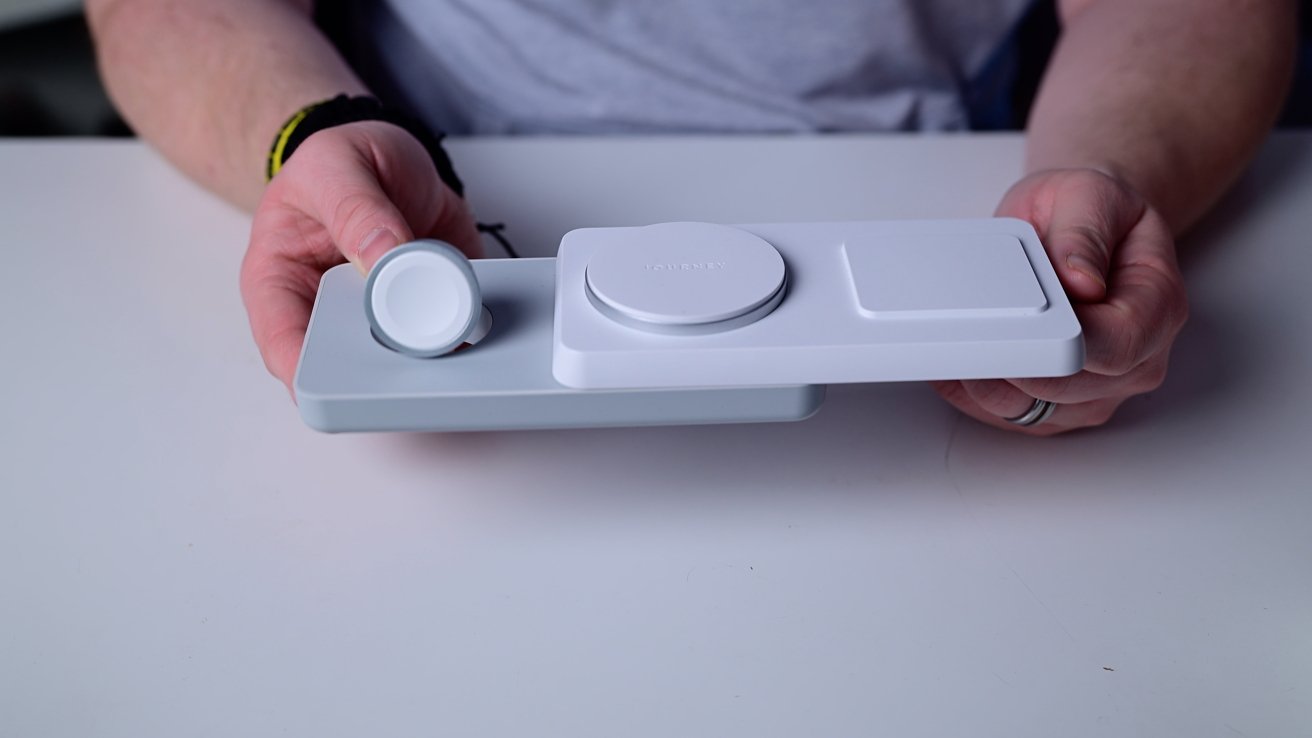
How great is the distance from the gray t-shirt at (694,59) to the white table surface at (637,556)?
0.89ft

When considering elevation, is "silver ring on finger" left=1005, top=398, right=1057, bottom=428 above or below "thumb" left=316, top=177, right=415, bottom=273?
below

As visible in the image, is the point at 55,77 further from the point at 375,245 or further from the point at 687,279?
the point at 687,279

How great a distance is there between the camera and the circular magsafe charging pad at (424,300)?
0.49 meters

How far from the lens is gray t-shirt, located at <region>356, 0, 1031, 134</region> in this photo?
90cm

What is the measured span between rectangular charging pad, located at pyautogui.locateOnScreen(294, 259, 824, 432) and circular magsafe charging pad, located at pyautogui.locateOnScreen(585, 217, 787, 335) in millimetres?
34

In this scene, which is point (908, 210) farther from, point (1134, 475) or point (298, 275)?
point (298, 275)

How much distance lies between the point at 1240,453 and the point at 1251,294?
0.17 meters

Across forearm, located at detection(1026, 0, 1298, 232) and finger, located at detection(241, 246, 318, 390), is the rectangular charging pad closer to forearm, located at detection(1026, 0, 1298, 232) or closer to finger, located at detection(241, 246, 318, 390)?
finger, located at detection(241, 246, 318, 390)

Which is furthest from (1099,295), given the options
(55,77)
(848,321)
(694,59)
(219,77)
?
(55,77)

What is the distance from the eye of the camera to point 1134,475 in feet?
1.93

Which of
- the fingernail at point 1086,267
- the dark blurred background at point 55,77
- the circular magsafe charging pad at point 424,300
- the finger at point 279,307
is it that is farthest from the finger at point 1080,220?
the dark blurred background at point 55,77

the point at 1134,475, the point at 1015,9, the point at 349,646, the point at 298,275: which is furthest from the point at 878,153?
the point at 349,646

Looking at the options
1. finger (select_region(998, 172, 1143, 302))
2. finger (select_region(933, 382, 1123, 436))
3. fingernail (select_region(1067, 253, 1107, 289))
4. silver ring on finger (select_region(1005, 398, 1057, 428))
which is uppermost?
fingernail (select_region(1067, 253, 1107, 289))

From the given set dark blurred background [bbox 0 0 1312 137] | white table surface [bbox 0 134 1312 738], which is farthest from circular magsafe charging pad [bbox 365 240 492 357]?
dark blurred background [bbox 0 0 1312 137]
